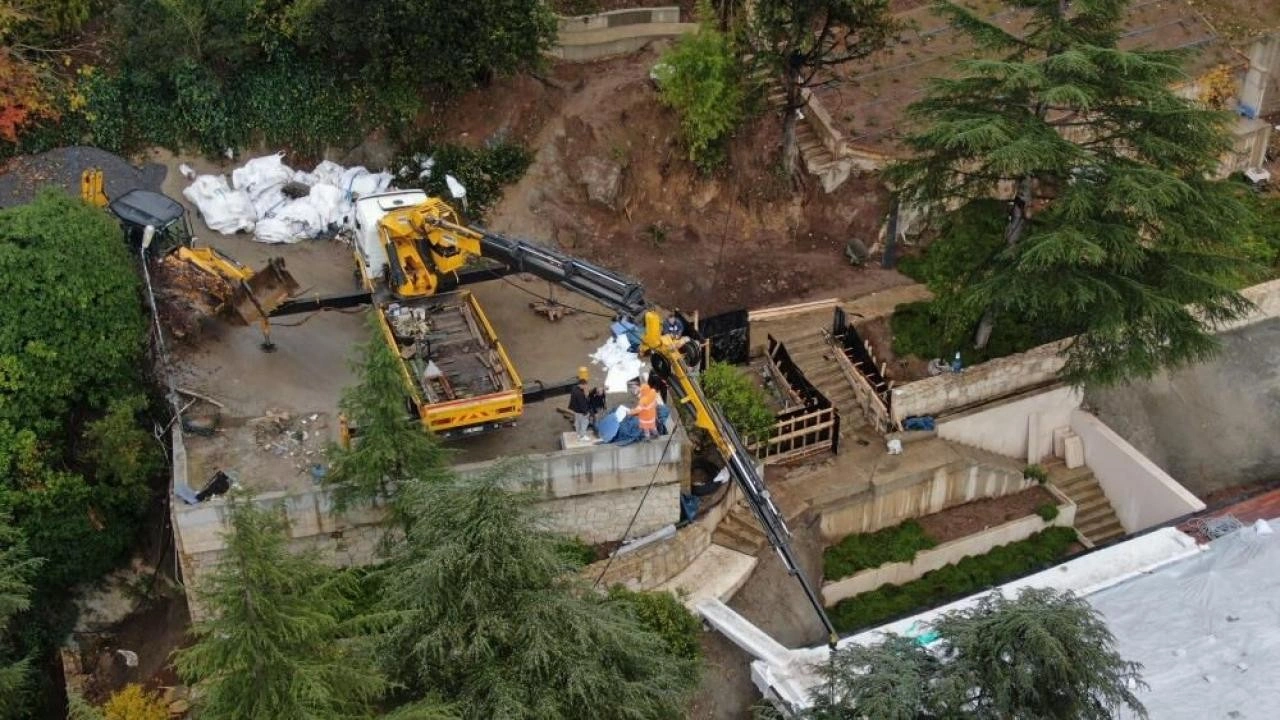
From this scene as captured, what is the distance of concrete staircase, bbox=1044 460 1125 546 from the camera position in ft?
83.9

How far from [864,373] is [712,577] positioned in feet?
20.8

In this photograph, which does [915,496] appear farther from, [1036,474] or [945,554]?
[1036,474]

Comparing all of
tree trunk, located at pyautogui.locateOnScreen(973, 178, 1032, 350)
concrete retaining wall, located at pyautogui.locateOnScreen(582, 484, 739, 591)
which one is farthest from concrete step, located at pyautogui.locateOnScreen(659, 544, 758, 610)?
tree trunk, located at pyautogui.locateOnScreen(973, 178, 1032, 350)

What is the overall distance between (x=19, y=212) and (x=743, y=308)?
48.6 ft

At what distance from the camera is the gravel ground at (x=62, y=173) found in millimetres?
25391

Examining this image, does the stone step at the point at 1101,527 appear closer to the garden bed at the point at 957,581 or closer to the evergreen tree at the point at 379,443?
the garden bed at the point at 957,581

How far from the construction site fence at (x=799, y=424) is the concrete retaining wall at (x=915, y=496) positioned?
144 cm

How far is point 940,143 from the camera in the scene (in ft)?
74.5

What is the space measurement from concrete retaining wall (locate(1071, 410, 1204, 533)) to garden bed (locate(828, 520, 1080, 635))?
5.43ft

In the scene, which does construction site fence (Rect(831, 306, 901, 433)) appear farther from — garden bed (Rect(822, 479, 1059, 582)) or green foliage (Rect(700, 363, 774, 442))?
green foliage (Rect(700, 363, 774, 442))

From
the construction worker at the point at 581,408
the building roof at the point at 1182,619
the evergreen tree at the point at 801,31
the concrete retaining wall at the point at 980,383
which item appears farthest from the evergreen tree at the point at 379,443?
the evergreen tree at the point at 801,31

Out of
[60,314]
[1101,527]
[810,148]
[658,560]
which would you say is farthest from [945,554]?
[60,314]

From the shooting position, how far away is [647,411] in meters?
20.6

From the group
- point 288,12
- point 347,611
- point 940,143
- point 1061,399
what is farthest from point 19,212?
point 1061,399
